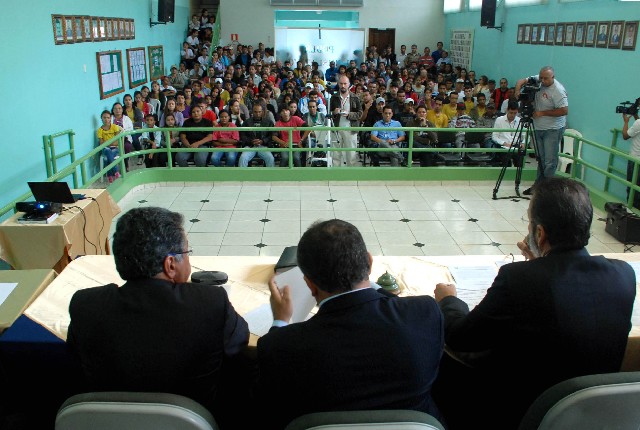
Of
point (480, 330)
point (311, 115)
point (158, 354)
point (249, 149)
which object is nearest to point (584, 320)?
point (480, 330)

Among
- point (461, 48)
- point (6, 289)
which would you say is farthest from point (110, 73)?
point (461, 48)

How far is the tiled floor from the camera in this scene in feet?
16.8

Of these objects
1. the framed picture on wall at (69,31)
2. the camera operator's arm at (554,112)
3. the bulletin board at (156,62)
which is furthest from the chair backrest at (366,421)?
the bulletin board at (156,62)

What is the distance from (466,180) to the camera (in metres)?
7.08

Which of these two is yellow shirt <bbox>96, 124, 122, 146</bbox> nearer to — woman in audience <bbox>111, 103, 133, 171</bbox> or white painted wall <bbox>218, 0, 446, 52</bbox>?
woman in audience <bbox>111, 103, 133, 171</bbox>

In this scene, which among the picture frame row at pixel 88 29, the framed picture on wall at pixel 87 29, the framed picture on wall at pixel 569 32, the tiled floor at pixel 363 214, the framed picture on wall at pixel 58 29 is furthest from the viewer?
the framed picture on wall at pixel 569 32

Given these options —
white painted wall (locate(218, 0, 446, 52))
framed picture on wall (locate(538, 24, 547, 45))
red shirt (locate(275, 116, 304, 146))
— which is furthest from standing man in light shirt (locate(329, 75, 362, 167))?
white painted wall (locate(218, 0, 446, 52))

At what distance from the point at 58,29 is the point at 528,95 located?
5.61 m

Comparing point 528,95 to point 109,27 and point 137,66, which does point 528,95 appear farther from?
point 137,66

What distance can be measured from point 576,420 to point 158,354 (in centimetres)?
114

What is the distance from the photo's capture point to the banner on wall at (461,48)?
14.6m

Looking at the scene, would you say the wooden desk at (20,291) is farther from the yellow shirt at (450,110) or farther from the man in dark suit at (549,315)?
the yellow shirt at (450,110)

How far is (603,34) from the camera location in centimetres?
797

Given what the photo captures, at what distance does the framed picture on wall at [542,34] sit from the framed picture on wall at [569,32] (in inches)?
31.7
